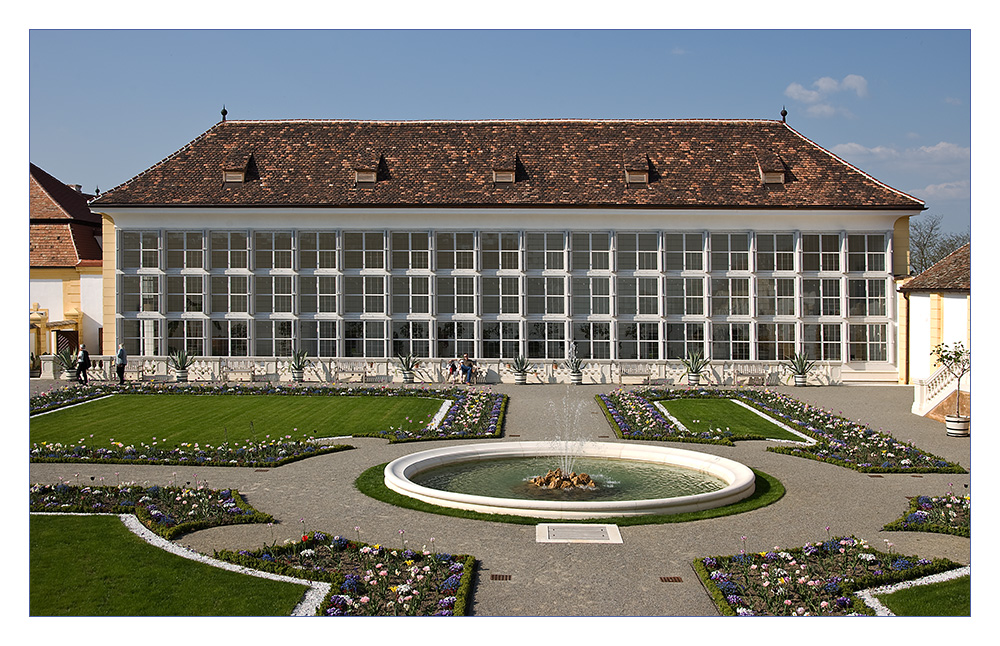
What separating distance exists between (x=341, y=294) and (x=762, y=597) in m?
29.0

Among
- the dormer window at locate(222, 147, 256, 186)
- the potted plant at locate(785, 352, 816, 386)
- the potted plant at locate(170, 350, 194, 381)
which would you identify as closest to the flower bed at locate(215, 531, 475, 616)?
the potted plant at locate(170, 350, 194, 381)

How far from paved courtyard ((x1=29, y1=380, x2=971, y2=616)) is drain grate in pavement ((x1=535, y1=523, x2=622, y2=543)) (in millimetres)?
179

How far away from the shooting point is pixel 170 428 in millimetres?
23594

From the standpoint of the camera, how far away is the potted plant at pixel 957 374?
74.2ft

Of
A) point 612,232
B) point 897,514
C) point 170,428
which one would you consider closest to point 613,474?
point 897,514

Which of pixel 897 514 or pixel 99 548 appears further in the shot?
pixel 897 514

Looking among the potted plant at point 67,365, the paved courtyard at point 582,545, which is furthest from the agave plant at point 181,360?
the paved courtyard at point 582,545

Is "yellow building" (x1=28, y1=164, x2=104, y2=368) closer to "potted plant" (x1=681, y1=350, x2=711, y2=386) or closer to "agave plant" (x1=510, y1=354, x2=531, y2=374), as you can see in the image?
"agave plant" (x1=510, y1=354, x2=531, y2=374)

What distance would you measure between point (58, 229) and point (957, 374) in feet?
130

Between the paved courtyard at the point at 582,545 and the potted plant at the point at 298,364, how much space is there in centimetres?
1472

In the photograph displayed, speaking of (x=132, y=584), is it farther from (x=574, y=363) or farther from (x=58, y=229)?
(x=58, y=229)

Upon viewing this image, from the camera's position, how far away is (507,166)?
38281 millimetres

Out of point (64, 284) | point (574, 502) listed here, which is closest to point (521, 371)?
point (574, 502)

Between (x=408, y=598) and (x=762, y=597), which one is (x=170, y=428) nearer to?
(x=408, y=598)
